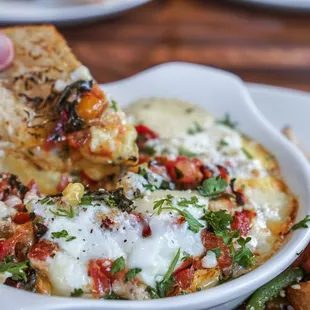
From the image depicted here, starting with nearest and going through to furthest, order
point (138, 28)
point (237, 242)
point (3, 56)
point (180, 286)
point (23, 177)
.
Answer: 1. point (180, 286)
2. point (237, 242)
3. point (23, 177)
4. point (3, 56)
5. point (138, 28)

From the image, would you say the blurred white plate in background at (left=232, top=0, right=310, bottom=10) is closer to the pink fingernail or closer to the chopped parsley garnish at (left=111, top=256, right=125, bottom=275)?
the pink fingernail

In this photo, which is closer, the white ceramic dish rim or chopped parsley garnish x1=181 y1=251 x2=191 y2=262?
the white ceramic dish rim

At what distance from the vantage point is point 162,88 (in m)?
3.47

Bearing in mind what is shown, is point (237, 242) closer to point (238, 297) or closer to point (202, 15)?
point (238, 297)

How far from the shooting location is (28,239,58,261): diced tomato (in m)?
2.02

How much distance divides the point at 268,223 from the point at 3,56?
1500mm

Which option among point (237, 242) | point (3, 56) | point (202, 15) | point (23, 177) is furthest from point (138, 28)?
point (237, 242)

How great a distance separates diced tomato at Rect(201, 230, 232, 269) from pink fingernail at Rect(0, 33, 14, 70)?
53.8 inches

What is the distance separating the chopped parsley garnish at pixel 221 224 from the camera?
86.9 inches

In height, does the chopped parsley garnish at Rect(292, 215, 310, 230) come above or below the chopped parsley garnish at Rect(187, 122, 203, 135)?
above

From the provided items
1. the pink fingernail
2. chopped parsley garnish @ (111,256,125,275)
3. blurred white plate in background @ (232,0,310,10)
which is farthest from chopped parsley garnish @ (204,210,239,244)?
blurred white plate in background @ (232,0,310,10)

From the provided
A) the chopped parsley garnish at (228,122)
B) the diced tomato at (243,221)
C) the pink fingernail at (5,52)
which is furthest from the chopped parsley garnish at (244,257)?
the pink fingernail at (5,52)

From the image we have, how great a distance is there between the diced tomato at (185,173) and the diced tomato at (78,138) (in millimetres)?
384

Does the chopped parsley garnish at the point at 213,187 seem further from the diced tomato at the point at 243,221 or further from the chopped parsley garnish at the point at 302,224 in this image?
the chopped parsley garnish at the point at 302,224
